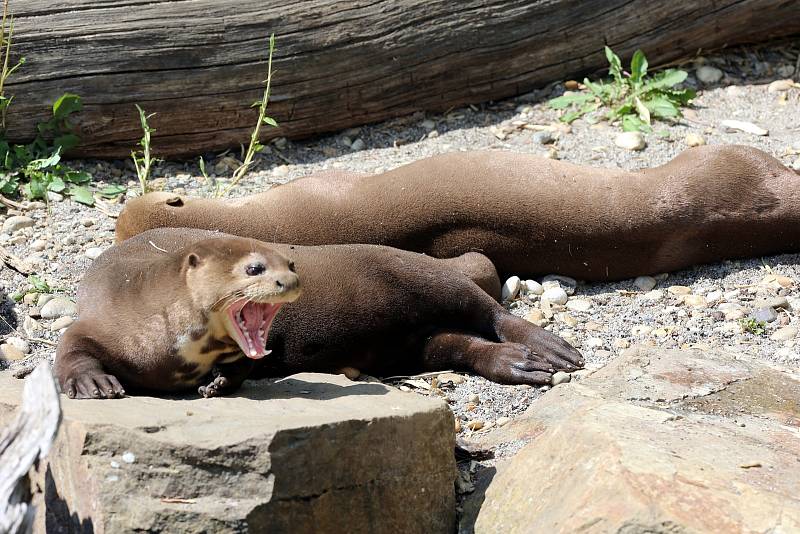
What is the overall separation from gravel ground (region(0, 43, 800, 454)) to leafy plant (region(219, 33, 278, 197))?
104 mm

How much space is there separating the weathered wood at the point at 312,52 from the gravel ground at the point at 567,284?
18 cm

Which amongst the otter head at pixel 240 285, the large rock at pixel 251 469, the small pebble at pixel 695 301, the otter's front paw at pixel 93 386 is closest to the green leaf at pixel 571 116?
the small pebble at pixel 695 301

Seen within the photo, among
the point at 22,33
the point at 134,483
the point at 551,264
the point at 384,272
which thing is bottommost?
the point at 551,264

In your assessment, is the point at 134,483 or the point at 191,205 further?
the point at 191,205

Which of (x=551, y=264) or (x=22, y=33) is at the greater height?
(x=22, y=33)

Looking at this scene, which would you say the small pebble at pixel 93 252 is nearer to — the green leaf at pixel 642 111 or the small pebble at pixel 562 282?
the small pebble at pixel 562 282

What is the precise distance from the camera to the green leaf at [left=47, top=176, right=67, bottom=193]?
23.9 ft

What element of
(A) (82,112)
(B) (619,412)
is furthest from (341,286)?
(A) (82,112)

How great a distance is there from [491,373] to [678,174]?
5.99ft

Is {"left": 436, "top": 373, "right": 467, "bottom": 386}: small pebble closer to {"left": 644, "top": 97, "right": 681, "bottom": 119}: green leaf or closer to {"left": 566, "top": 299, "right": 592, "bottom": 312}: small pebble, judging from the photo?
{"left": 566, "top": 299, "right": 592, "bottom": 312}: small pebble

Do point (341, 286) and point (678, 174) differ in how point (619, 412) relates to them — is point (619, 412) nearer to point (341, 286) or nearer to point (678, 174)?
point (341, 286)

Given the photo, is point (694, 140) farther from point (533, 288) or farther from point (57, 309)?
point (57, 309)

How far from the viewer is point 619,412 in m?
4.20

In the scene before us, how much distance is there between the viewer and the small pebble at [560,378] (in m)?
5.16
